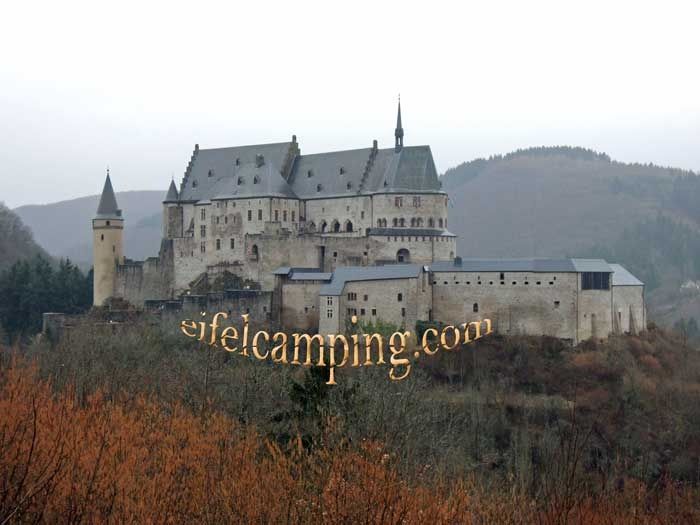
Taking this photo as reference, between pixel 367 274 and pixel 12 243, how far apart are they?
57.4 meters

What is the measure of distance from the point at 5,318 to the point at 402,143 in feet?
87.4

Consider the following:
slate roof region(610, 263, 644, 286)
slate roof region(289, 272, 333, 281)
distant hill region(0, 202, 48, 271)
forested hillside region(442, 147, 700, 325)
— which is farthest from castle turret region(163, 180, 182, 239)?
forested hillside region(442, 147, 700, 325)

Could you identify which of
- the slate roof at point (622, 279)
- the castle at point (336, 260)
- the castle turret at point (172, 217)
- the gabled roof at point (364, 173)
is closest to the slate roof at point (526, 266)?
the castle at point (336, 260)

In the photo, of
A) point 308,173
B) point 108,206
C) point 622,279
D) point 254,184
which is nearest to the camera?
point 622,279

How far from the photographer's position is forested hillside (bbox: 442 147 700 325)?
144250 mm

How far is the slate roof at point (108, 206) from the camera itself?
69.2 metres

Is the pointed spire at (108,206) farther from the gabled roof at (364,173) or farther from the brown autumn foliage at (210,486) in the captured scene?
the brown autumn foliage at (210,486)

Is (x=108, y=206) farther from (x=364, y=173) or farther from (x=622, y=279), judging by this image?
(x=622, y=279)

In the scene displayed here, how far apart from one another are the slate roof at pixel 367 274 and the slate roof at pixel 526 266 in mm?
1620

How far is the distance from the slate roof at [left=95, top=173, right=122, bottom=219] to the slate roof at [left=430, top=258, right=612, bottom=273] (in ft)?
75.4

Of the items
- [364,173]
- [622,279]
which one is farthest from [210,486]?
[364,173]

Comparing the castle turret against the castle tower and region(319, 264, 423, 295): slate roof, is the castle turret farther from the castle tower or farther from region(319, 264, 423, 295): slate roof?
region(319, 264, 423, 295): slate roof

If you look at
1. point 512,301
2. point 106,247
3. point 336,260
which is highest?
point 106,247

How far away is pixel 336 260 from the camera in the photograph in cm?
6188
